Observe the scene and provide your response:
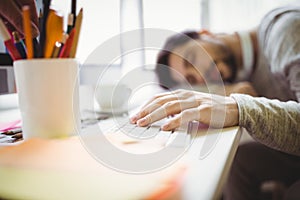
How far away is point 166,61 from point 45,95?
2.83 ft

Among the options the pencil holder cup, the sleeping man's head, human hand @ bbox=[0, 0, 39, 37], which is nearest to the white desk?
the pencil holder cup

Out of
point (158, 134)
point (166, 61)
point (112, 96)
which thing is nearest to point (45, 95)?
point (158, 134)

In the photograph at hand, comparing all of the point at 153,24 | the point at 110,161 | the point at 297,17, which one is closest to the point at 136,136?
the point at 110,161

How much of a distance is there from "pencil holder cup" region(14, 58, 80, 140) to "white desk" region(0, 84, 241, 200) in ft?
0.67

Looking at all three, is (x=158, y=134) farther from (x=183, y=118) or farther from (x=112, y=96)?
(x=112, y=96)

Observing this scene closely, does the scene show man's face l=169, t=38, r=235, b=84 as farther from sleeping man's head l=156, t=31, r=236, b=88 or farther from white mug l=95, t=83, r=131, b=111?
white mug l=95, t=83, r=131, b=111

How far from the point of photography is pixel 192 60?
127 centimetres

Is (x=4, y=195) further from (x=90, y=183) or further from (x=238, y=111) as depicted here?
(x=238, y=111)

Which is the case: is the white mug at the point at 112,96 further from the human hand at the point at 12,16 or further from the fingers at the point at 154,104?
the human hand at the point at 12,16

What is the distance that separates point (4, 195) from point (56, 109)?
242 mm

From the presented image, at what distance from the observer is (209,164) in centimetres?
36

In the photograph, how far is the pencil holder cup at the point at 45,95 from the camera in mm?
466

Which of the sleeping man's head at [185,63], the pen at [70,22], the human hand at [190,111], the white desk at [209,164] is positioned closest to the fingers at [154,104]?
the human hand at [190,111]

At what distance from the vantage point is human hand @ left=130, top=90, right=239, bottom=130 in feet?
1.78
